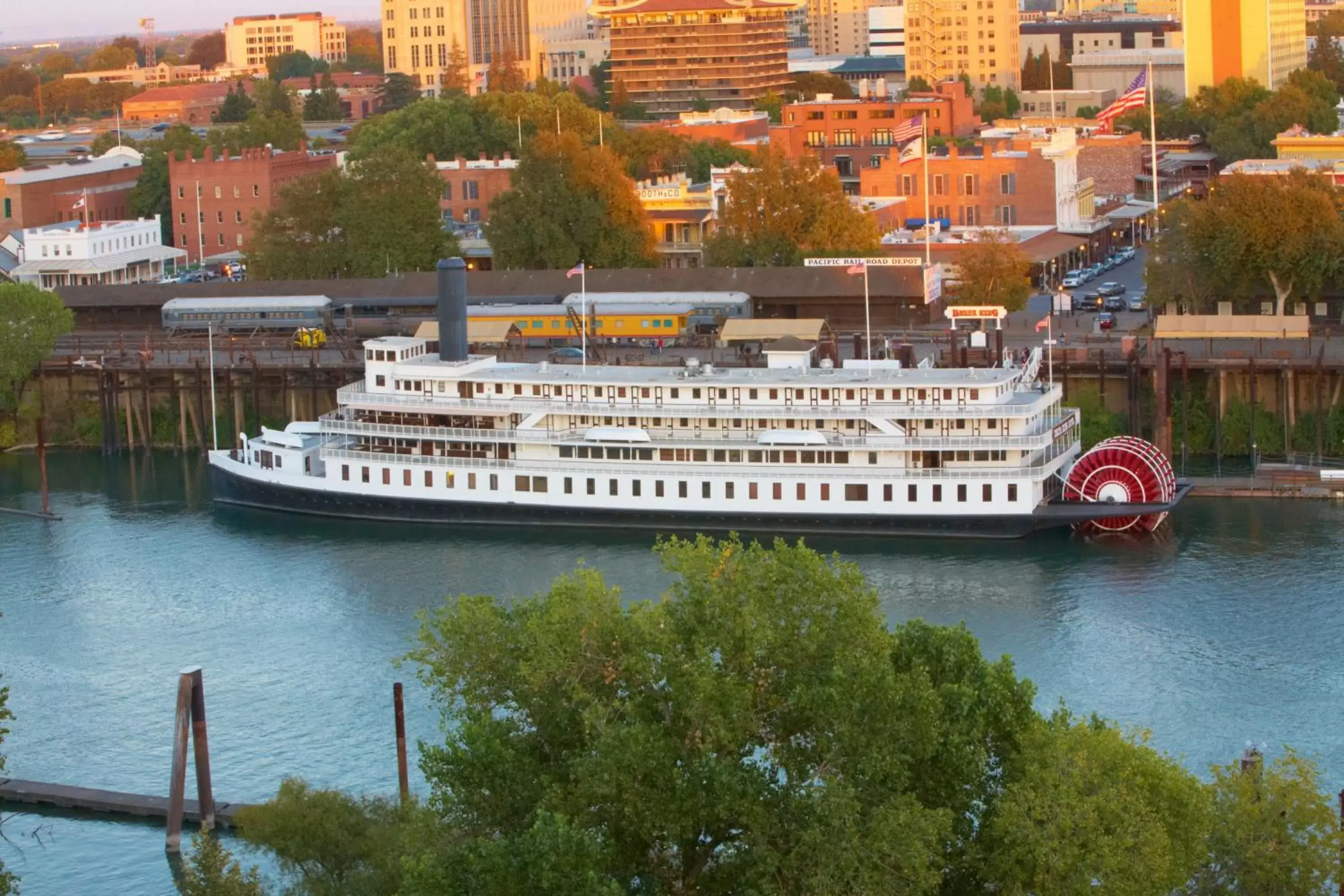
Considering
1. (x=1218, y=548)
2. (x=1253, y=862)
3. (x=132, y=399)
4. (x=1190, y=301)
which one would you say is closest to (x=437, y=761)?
(x=1253, y=862)

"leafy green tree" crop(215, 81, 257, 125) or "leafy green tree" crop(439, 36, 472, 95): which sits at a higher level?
"leafy green tree" crop(439, 36, 472, 95)

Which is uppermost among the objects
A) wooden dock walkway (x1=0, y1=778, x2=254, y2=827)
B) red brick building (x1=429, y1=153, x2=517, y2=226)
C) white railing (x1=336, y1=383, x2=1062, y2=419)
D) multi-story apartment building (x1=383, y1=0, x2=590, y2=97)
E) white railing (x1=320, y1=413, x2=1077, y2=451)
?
multi-story apartment building (x1=383, y1=0, x2=590, y2=97)

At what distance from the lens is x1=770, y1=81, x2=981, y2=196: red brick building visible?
337 feet

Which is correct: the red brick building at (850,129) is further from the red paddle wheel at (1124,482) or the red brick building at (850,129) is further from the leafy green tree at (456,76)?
the red paddle wheel at (1124,482)

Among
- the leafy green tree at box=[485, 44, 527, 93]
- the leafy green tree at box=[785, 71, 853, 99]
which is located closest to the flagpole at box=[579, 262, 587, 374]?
the leafy green tree at box=[485, 44, 527, 93]

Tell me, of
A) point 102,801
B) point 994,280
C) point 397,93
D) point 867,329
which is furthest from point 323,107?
point 102,801

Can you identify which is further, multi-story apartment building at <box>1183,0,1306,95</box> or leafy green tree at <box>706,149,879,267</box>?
multi-story apartment building at <box>1183,0,1306,95</box>

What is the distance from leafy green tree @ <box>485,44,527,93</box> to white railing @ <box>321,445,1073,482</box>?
7007 cm

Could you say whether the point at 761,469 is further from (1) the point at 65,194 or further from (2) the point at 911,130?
(1) the point at 65,194

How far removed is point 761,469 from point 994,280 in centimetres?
1781

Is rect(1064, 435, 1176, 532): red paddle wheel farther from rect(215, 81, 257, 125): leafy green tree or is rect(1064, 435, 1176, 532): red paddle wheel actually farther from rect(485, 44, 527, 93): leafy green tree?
rect(215, 81, 257, 125): leafy green tree

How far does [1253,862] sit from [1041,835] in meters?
2.75

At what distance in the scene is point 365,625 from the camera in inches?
1638

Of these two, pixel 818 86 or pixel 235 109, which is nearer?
pixel 235 109
